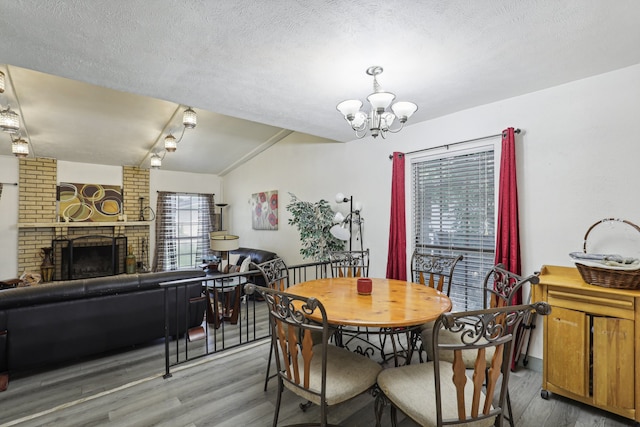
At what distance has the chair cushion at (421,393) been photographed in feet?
4.42

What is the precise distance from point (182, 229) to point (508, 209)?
6.94 meters

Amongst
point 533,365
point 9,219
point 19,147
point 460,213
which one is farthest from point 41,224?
point 533,365

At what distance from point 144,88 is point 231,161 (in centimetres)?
455

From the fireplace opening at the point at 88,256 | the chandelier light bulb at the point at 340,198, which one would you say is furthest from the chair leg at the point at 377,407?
the fireplace opening at the point at 88,256

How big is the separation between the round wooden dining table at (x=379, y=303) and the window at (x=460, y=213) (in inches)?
38.1

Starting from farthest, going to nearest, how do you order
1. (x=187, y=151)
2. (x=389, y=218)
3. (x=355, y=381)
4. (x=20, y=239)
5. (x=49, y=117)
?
1. (x=187, y=151)
2. (x=20, y=239)
3. (x=49, y=117)
4. (x=389, y=218)
5. (x=355, y=381)

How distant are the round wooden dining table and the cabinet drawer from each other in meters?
0.84

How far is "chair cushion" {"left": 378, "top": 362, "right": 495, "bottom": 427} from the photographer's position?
1347mm

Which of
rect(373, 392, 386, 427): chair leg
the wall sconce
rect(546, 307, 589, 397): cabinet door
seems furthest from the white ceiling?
rect(373, 392, 386, 427): chair leg

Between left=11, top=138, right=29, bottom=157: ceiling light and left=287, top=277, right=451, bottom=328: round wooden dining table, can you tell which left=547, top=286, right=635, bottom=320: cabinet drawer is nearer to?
left=287, top=277, right=451, bottom=328: round wooden dining table

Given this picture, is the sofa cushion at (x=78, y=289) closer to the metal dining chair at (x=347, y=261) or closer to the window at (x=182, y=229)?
the metal dining chair at (x=347, y=261)

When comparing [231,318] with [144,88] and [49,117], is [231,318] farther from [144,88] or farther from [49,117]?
[49,117]

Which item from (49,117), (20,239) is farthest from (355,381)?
(20,239)

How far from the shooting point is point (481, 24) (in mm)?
1761
